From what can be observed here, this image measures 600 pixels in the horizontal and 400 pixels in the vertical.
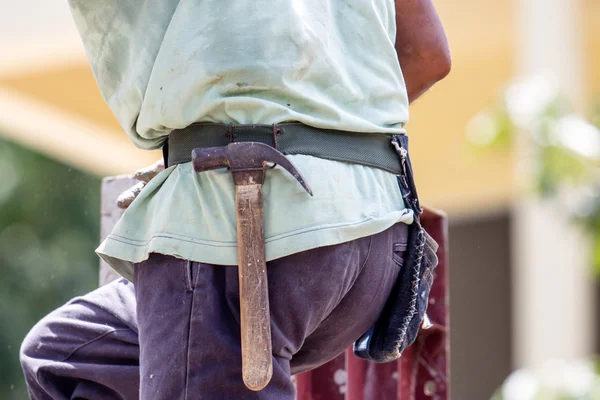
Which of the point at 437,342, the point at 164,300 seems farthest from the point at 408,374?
the point at 164,300

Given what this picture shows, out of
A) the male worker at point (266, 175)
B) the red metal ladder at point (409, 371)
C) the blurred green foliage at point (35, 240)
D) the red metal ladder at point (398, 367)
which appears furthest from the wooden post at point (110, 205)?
the blurred green foliage at point (35, 240)

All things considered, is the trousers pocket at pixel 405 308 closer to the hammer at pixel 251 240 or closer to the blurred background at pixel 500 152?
the hammer at pixel 251 240

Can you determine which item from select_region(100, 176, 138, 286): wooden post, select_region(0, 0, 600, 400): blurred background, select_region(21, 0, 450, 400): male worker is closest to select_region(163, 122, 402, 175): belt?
select_region(21, 0, 450, 400): male worker

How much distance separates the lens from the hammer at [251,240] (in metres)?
1.75

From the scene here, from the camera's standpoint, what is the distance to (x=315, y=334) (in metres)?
2.03

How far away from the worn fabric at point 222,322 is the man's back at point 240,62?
0.26 metres

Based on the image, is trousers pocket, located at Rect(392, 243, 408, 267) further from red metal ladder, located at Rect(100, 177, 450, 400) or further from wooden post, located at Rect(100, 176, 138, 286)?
wooden post, located at Rect(100, 176, 138, 286)

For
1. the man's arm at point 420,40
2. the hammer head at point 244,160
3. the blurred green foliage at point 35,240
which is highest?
the man's arm at point 420,40

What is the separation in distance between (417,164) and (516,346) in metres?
2.74

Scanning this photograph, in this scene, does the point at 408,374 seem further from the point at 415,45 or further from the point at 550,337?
the point at 550,337

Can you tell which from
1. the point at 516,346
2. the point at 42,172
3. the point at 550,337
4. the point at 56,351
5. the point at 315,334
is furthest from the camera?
the point at 42,172

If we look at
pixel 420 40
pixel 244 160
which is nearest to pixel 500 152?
pixel 420 40

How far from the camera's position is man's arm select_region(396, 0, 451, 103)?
7.32ft

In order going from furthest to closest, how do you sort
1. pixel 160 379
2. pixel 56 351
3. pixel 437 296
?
pixel 437 296
pixel 56 351
pixel 160 379
